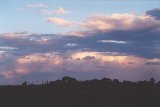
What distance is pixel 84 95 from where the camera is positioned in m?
45.5

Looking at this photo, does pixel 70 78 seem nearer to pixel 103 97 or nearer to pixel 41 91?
pixel 41 91

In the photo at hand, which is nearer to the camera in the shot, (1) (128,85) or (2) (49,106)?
(2) (49,106)

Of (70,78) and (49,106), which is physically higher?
(70,78)

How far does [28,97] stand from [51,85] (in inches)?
358

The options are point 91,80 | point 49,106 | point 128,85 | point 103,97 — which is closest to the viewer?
point 49,106

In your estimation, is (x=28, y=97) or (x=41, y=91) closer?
(x=28, y=97)

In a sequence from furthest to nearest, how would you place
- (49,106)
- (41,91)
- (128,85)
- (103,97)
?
1. (128,85)
2. (41,91)
3. (103,97)
4. (49,106)

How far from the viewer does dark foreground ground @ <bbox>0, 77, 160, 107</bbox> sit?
141ft

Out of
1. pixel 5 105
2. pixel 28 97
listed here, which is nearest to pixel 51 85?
pixel 28 97

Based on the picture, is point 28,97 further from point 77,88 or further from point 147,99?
→ point 147,99

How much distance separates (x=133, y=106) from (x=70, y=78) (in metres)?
19.0

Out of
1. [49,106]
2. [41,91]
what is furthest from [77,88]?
[49,106]

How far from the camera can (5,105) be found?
4284 cm

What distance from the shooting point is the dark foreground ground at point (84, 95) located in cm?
4303
